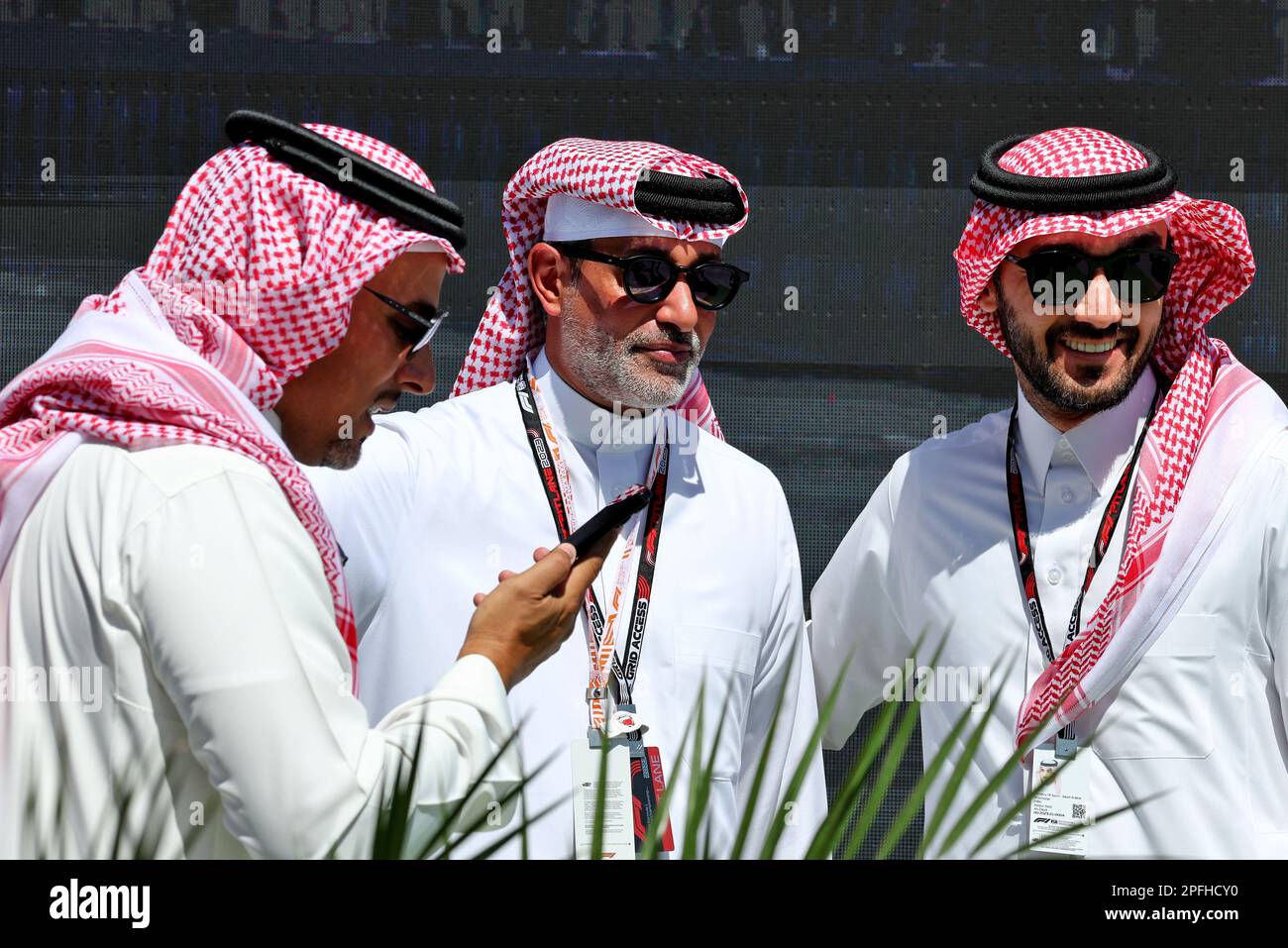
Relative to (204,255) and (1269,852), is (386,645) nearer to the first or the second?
(204,255)

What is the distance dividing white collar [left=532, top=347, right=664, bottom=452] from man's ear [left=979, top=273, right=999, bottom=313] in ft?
2.28

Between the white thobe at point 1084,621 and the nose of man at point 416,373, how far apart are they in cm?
111

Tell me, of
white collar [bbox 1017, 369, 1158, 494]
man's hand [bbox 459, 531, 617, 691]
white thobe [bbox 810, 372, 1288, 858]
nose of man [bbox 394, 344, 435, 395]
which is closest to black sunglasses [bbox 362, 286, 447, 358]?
nose of man [bbox 394, 344, 435, 395]

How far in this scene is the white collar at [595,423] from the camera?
2.87m

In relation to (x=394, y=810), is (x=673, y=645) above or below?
below

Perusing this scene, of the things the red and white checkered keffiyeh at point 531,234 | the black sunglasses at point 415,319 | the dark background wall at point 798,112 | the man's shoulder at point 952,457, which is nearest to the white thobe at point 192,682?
the black sunglasses at point 415,319

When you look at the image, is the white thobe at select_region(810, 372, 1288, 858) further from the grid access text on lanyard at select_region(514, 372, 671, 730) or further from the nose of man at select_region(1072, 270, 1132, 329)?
the grid access text on lanyard at select_region(514, 372, 671, 730)

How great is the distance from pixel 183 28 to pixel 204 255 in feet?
8.03

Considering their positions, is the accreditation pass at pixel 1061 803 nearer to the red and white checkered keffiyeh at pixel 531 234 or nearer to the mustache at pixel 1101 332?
the mustache at pixel 1101 332

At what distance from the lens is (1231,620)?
267 cm

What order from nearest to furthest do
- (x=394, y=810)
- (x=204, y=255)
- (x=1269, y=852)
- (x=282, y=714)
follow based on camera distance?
(x=394, y=810) < (x=282, y=714) < (x=204, y=255) < (x=1269, y=852)
